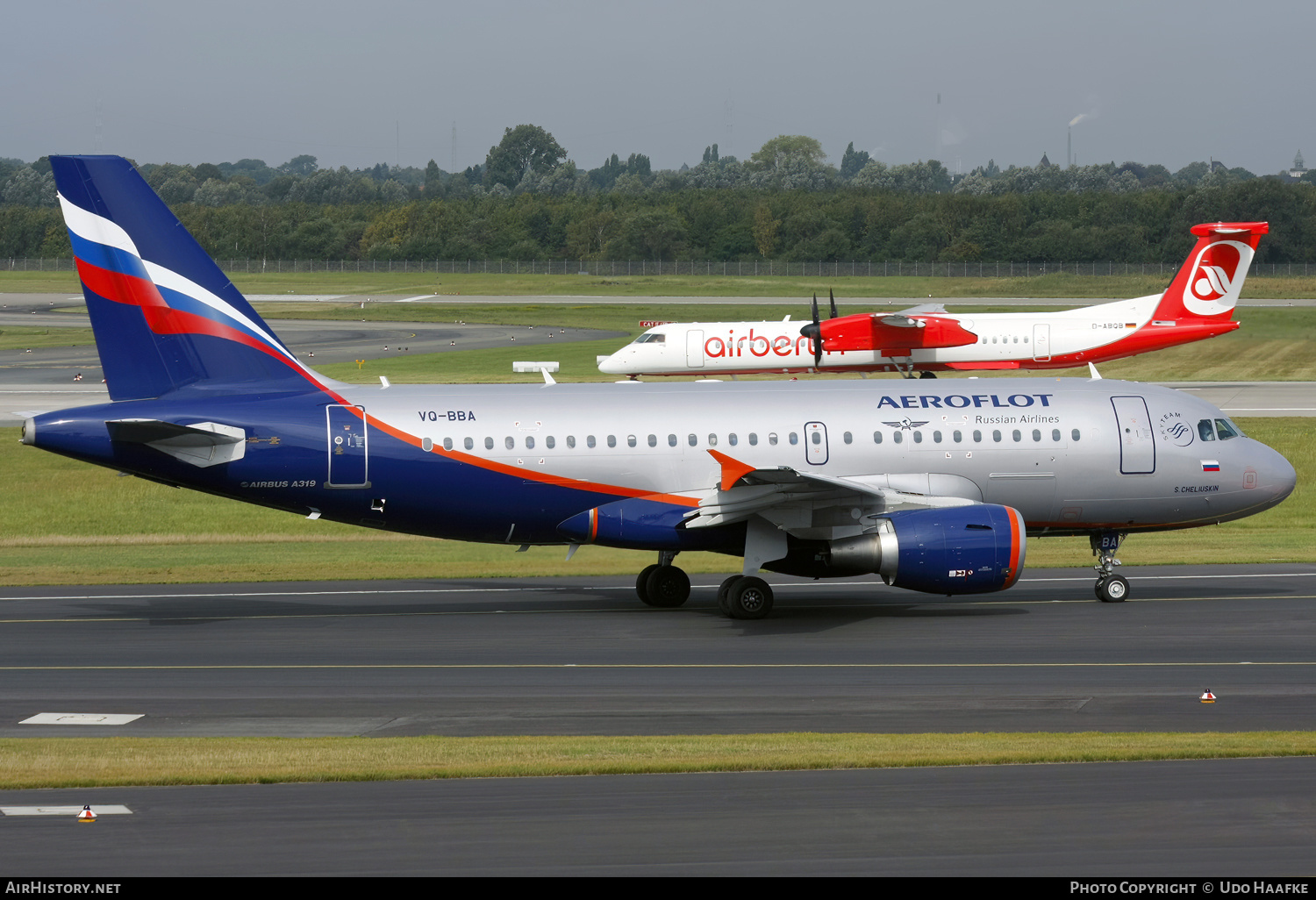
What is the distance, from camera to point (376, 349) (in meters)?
86.6

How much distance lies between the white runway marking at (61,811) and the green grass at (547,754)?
0.88 meters

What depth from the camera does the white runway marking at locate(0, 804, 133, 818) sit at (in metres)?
14.2

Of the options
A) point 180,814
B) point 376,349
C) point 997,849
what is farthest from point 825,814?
point 376,349

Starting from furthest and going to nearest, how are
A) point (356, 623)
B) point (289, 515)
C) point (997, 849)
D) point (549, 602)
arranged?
1. point (289, 515)
2. point (549, 602)
3. point (356, 623)
4. point (997, 849)

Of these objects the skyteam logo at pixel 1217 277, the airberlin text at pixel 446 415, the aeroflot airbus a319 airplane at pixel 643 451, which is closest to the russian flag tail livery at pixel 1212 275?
the skyteam logo at pixel 1217 277

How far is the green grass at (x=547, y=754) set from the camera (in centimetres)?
1562

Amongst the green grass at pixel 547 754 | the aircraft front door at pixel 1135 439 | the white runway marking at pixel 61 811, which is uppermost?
the aircraft front door at pixel 1135 439

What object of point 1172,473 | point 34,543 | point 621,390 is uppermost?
point 621,390

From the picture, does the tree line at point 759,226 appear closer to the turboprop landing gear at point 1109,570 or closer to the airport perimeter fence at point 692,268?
the airport perimeter fence at point 692,268

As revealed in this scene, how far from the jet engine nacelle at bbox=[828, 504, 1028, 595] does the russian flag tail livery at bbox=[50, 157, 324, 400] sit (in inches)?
Result: 436

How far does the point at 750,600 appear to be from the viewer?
25.8 metres

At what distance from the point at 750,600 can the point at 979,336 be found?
36.8m
